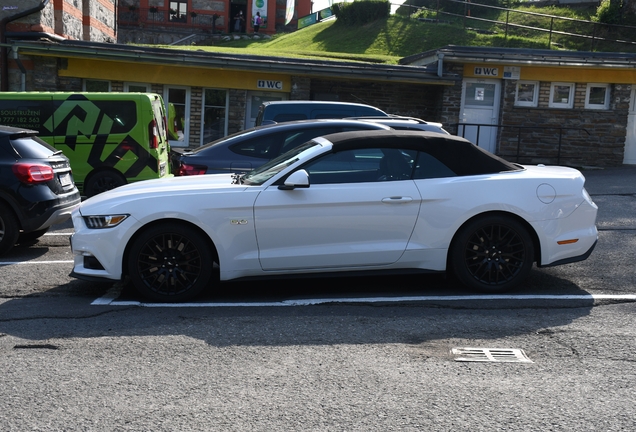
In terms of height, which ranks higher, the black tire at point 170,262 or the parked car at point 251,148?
the parked car at point 251,148

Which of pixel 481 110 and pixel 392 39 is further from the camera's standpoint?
pixel 392 39

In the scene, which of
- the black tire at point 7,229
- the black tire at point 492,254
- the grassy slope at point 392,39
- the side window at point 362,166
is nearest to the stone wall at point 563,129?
the grassy slope at point 392,39

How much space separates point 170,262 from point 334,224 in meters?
1.50

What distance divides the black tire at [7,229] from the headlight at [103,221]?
2.57m

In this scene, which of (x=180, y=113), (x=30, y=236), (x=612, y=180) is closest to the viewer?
(x=30, y=236)

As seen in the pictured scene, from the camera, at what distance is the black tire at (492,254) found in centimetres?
673

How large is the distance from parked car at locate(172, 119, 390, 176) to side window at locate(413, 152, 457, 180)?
322 centimetres

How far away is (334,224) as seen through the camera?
21.6ft

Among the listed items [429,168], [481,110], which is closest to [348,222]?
[429,168]

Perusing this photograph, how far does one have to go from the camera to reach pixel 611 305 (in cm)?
646

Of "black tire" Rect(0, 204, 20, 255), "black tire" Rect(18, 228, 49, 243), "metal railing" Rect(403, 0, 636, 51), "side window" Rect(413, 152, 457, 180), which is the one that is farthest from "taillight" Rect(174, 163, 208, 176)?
"metal railing" Rect(403, 0, 636, 51)

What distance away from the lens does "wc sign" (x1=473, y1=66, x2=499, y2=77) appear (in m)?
22.7

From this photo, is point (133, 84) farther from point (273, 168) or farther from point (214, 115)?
point (273, 168)

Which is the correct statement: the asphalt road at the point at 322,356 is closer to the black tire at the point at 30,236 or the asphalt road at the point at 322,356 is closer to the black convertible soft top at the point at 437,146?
the black convertible soft top at the point at 437,146
